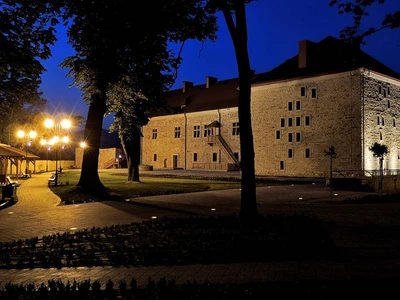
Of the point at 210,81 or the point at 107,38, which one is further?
the point at 210,81

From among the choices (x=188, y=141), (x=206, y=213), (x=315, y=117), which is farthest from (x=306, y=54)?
(x=206, y=213)

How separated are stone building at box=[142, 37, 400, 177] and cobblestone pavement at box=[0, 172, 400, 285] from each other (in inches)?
981

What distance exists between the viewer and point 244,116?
1019cm

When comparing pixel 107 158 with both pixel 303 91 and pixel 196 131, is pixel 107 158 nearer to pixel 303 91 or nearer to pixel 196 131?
pixel 196 131

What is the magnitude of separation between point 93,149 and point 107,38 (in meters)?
5.68

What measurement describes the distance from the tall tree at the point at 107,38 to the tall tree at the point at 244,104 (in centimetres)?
241

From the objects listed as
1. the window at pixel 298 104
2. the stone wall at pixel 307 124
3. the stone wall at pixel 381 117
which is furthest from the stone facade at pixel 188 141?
the stone wall at pixel 381 117

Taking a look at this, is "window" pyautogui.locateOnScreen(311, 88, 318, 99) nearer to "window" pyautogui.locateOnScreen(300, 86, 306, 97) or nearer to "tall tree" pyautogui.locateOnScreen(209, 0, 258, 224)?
"window" pyautogui.locateOnScreen(300, 86, 306, 97)

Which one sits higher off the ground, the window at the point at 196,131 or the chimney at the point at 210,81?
the chimney at the point at 210,81

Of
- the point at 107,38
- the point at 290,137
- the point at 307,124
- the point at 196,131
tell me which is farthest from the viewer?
the point at 196,131

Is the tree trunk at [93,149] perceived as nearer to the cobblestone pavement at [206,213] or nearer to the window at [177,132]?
the cobblestone pavement at [206,213]

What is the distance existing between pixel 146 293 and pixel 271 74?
156ft

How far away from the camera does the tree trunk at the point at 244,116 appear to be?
10094 mm

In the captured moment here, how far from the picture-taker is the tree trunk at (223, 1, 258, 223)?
33.1 feet
